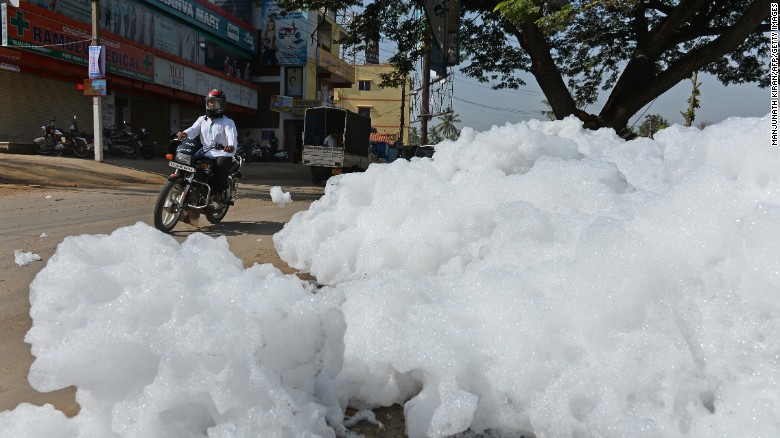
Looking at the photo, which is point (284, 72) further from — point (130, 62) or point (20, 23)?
point (20, 23)

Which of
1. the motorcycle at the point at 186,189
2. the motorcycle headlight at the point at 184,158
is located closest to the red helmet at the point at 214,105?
the motorcycle at the point at 186,189

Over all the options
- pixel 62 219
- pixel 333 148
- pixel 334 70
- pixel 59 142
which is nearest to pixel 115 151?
pixel 59 142

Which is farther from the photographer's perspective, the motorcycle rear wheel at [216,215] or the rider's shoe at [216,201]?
the motorcycle rear wheel at [216,215]

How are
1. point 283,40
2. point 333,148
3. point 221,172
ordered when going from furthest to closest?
point 283,40, point 333,148, point 221,172

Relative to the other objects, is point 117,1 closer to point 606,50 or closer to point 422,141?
point 422,141

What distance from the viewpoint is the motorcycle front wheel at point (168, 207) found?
18.5 ft

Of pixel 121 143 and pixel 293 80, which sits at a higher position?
pixel 293 80

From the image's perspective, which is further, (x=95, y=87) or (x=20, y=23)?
(x=20, y=23)

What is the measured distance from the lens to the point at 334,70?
36.7m

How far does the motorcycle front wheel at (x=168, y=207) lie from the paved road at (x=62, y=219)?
0.52 feet

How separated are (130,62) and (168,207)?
17.5 meters

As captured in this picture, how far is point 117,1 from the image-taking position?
2112 centimetres

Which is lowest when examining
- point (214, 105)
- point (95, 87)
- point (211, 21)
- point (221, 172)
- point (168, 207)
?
point (168, 207)

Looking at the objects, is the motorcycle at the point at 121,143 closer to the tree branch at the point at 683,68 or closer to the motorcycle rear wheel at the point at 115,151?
the motorcycle rear wheel at the point at 115,151
